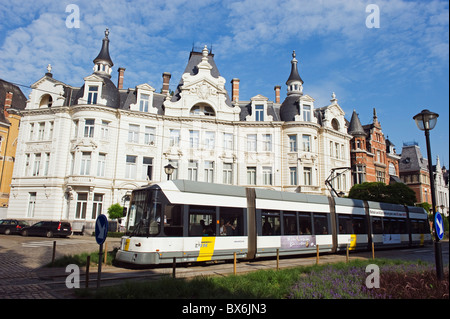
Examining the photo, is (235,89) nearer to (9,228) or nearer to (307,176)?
(307,176)

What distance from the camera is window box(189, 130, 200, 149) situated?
33356mm

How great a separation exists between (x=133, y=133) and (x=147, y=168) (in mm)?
3675

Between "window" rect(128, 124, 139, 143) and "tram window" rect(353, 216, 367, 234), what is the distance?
21.1 m

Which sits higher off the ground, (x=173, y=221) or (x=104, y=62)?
(x=104, y=62)

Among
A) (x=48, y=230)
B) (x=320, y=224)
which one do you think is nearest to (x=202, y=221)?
(x=320, y=224)

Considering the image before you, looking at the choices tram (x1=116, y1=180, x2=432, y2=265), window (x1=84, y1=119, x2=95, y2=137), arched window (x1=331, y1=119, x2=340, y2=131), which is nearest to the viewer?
tram (x1=116, y1=180, x2=432, y2=265)

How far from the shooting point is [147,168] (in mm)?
32625

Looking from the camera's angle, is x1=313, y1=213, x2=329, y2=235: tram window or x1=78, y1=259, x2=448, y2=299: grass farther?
x1=313, y1=213, x2=329, y2=235: tram window

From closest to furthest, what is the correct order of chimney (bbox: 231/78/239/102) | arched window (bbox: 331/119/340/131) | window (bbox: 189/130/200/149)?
1. window (bbox: 189/130/200/149)
2. chimney (bbox: 231/78/239/102)
3. arched window (bbox: 331/119/340/131)

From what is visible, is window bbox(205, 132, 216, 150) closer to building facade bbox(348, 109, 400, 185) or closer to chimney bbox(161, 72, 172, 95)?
chimney bbox(161, 72, 172, 95)

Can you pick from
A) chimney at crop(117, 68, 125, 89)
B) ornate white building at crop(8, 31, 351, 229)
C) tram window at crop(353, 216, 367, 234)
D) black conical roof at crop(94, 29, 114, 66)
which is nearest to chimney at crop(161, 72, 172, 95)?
ornate white building at crop(8, 31, 351, 229)

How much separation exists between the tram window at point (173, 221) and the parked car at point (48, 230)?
16.6m
